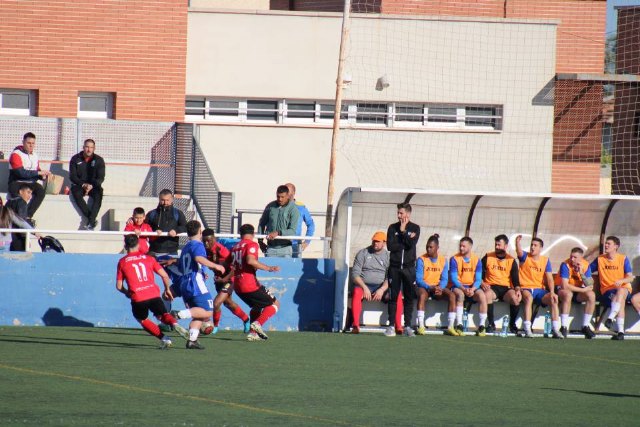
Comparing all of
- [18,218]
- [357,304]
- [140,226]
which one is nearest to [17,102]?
[18,218]

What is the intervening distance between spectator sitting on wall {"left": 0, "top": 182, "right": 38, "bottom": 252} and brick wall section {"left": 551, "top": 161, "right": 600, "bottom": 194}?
12708 mm

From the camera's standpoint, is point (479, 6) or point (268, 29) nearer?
point (268, 29)

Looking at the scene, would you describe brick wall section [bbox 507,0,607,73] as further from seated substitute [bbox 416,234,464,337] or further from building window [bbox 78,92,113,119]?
seated substitute [bbox 416,234,464,337]

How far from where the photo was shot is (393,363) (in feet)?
38.4

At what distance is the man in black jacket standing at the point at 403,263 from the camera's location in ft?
51.0

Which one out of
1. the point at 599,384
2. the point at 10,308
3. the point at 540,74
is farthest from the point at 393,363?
the point at 540,74

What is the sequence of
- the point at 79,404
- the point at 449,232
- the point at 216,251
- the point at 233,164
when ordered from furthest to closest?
the point at 233,164 → the point at 449,232 → the point at 216,251 → the point at 79,404

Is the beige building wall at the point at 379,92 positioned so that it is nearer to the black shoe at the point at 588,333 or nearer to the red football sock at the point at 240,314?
the black shoe at the point at 588,333

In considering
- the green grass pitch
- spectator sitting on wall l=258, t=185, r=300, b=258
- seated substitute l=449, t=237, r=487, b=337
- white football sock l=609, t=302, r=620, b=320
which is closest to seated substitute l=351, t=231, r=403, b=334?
seated substitute l=449, t=237, r=487, b=337

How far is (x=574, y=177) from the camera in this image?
24844mm

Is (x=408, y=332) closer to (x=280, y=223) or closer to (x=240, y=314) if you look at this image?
(x=240, y=314)

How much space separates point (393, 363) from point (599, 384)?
2.31 metres

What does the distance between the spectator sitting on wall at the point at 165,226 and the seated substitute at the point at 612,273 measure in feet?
21.3

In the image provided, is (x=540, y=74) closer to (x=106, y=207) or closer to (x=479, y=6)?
(x=479, y=6)
